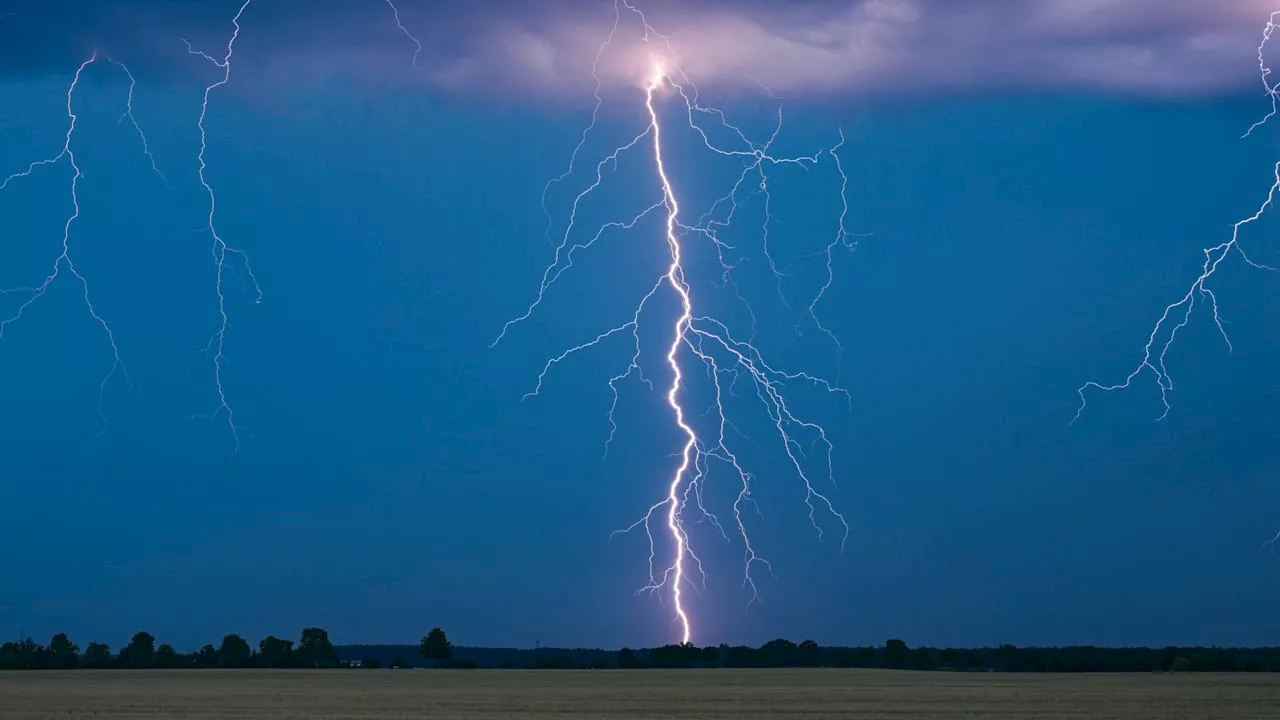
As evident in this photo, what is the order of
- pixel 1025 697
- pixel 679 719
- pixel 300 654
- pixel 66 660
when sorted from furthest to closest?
pixel 300 654 → pixel 66 660 → pixel 1025 697 → pixel 679 719

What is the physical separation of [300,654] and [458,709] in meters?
56.9

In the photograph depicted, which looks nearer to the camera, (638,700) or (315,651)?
(638,700)

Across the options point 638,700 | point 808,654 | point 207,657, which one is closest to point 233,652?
point 207,657

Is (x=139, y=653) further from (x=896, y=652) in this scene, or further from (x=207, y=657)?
(x=896, y=652)

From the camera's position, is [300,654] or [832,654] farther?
[832,654]

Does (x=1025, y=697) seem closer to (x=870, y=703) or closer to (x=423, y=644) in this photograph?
(x=870, y=703)

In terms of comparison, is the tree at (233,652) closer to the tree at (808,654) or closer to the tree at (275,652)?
the tree at (275,652)

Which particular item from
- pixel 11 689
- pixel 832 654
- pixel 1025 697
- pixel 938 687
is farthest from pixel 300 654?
pixel 1025 697

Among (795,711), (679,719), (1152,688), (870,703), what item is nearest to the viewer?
(679,719)

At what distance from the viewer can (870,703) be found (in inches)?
1288

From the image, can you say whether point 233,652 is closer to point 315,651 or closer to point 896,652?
point 315,651

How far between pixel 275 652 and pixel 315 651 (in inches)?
89.7

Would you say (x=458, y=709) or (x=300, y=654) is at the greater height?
(x=300, y=654)

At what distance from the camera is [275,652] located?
83562mm
